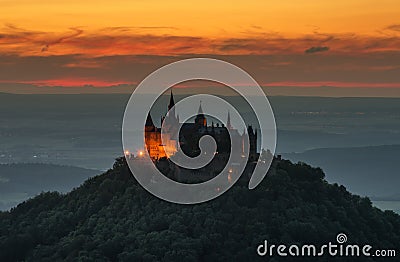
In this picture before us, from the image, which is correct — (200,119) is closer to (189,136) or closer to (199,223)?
(189,136)

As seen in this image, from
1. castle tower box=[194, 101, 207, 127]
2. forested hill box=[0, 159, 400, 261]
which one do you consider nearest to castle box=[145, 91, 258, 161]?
castle tower box=[194, 101, 207, 127]

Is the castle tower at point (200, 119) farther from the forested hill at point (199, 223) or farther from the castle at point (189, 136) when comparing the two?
the forested hill at point (199, 223)

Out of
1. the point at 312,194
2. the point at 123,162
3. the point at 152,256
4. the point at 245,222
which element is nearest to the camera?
the point at 152,256

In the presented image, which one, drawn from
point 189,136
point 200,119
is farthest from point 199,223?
point 200,119

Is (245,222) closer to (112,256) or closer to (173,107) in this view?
(112,256)

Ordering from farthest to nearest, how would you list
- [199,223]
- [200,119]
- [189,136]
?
[200,119], [189,136], [199,223]

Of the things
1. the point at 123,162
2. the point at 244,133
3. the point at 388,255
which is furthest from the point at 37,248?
the point at 388,255

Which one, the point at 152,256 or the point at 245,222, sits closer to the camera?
the point at 152,256
